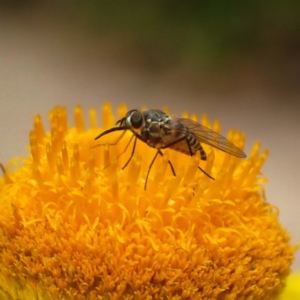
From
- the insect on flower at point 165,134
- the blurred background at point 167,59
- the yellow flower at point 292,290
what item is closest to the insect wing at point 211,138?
the insect on flower at point 165,134

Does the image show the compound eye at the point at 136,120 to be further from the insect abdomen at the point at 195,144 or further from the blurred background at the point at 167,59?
the blurred background at the point at 167,59

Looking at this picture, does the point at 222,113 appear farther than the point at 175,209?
Yes

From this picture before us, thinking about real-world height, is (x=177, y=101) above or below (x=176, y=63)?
below

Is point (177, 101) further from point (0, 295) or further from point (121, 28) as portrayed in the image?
point (0, 295)

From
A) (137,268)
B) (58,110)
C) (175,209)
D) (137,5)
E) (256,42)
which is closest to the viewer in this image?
(137,268)

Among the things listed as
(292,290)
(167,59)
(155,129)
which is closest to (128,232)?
(155,129)

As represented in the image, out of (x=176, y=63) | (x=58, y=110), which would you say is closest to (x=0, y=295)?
(x=58, y=110)

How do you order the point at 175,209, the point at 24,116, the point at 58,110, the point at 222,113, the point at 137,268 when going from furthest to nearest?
the point at 222,113
the point at 24,116
the point at 58,110
the point at 175,209
the point at 137,268

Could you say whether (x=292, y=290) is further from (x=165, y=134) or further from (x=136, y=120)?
(x=136, y=120)
